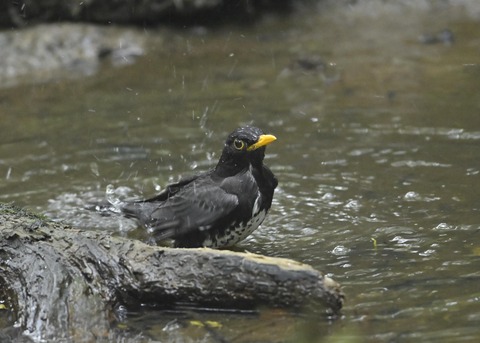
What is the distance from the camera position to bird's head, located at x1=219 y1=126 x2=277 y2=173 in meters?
6.34

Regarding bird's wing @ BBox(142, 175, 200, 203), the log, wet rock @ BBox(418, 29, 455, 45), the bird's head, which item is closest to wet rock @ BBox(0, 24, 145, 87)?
wet rock @ BBox(418, 29, 455, 45)

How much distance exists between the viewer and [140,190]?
7.75m

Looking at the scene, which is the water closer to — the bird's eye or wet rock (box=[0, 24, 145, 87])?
wet rock (box=[0, 24, 145, 87])

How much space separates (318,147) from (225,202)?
2355 mm

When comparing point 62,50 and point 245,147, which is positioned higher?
point 245,147

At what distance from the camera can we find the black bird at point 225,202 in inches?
242

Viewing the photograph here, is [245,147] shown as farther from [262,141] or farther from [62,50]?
[62,50]

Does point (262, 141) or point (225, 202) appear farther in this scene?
point (262, 141)

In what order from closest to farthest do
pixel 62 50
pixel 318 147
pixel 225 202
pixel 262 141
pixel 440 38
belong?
pixel 225 202 < pixel 262 141 < pixel 318 147 < pixel 440 38 < pixel 62 50

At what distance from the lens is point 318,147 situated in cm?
831

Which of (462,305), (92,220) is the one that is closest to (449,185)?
(462,305)

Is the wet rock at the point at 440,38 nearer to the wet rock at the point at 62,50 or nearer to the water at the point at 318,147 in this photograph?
the water at the point at 318,147

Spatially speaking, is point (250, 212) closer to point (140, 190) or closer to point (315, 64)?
point (140, 190)

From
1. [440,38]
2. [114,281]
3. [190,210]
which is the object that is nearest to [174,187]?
[190,210]
